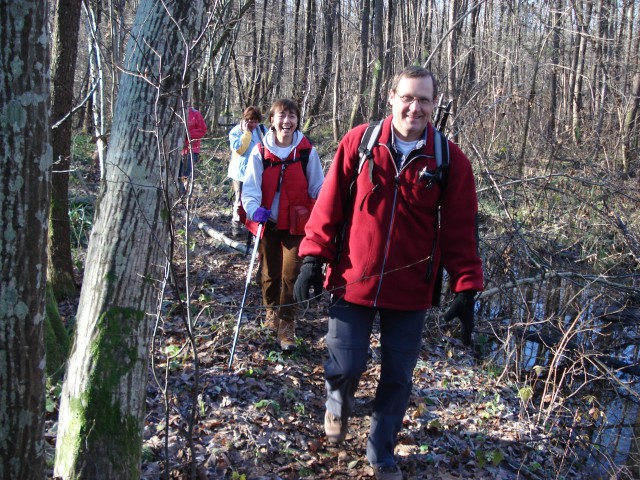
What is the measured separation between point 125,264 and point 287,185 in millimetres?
2402

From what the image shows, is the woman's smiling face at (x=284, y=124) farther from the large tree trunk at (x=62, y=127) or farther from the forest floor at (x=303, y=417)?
the large tree trunk at (x=62, y=127)

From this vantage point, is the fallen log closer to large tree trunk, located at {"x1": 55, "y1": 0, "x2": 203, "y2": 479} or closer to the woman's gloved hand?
the woman's gloved hand

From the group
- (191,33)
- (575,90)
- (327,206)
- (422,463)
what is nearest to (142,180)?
(191,33)

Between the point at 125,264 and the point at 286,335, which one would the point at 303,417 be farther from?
the point at 125,264

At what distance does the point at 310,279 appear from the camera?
11.8 feet

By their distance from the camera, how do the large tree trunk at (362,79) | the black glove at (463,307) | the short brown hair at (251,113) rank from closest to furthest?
the black glove at (463,307) < the short brown hair at (251,113) < the large tree trunk at (362,79)

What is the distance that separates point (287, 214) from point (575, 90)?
1673cm

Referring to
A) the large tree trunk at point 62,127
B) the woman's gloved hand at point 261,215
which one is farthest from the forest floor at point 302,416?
the woman's gloved hand at point 261,215

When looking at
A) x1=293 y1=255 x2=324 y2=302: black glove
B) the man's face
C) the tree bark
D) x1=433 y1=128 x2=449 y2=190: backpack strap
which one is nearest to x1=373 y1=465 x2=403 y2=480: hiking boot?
x1=293 y1=255 x2=324 y2=302: black glove

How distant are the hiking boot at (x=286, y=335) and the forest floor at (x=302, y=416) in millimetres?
Result: 84

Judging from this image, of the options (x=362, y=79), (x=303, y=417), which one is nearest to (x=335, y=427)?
(x=303, y=417)

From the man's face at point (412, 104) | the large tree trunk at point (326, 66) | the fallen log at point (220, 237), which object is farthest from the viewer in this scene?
the large tree trunk at point (326, 66)

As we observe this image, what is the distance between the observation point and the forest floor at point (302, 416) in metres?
3.81

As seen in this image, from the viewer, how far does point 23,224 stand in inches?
76.7
